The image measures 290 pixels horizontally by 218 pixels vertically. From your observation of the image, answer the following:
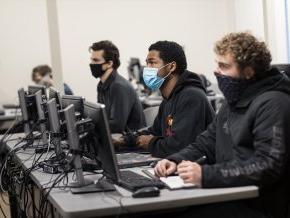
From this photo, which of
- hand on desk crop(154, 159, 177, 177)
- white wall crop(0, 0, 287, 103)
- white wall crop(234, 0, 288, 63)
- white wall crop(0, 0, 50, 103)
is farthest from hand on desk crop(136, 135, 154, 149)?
white wall crop(0, 0, 50, 103)

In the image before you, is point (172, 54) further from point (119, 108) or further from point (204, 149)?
point (119, 108)

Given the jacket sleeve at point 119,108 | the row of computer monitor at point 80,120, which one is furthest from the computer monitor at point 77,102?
the jacket sleeve at point 119,108

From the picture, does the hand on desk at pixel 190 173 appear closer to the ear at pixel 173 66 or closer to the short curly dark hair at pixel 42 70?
the ear at pixel 173 66

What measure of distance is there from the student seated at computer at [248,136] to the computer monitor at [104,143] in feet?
0.95

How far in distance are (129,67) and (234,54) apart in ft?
16.9

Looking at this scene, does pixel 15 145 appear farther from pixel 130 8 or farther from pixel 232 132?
pixel 130 8

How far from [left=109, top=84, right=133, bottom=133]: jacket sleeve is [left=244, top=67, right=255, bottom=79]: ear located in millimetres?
1778

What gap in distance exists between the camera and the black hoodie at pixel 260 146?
2.04 meters

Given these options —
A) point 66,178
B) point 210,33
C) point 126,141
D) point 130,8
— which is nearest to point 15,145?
point 126,141

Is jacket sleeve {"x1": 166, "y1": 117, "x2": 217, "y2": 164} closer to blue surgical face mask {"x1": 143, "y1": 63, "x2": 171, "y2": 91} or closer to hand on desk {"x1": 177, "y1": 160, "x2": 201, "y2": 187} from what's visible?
hand on desk {"x1": 177, "y1": 160, "x2": 201, "y2": 187}

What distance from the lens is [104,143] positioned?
82.6 inches

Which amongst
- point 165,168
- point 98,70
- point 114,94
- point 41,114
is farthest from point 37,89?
point 165,168

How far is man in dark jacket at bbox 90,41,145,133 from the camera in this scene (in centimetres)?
401

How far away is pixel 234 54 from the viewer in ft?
7.59
